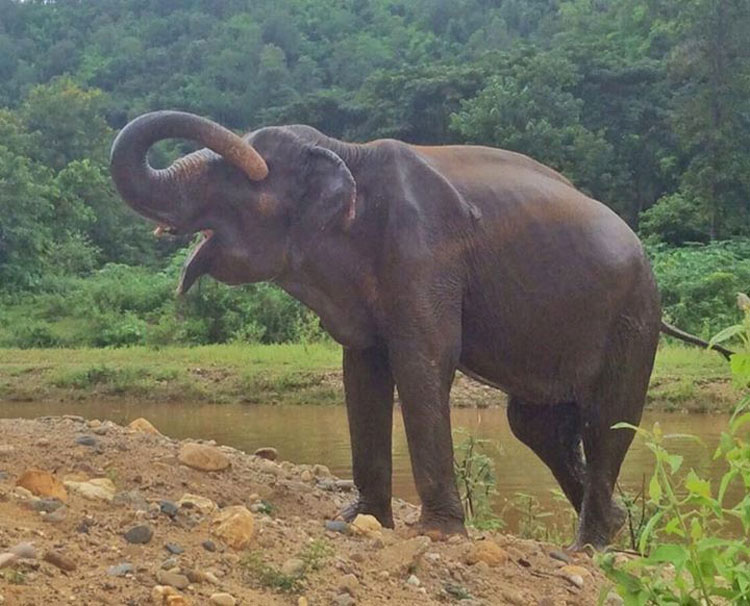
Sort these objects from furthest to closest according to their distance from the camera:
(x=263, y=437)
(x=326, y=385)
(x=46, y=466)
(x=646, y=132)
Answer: (x=646, y=132) < (x=326, y=385) < (x=263, y=437) < (x=46, y=466)

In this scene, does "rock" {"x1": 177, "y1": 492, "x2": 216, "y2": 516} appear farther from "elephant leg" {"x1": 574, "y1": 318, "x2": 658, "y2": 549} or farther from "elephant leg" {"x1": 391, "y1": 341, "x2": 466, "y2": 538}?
"elephant leg" {"x1": 574, "y1": 318, "x2": 658, "y2": 549}

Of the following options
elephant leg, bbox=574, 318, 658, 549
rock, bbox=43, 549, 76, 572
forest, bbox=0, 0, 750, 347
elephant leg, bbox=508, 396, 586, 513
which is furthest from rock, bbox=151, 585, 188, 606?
forest, bbox=0, 0, 750, 347

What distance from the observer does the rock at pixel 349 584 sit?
3490mm

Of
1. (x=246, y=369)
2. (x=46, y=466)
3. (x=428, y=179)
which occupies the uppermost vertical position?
(x=428, y=179)

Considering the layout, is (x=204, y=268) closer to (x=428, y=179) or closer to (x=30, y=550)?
(x=428, y=179)

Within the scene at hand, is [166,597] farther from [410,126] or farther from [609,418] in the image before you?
[410,126]

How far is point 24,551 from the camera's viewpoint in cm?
316

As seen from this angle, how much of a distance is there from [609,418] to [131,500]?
6.56ft

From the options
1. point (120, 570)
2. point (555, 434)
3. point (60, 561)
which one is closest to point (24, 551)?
point (60, 561)

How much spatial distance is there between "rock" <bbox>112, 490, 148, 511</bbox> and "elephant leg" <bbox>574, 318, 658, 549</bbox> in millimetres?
1868

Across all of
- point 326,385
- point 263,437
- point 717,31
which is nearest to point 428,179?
point 263,437

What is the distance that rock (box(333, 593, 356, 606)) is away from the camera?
11.1 ft

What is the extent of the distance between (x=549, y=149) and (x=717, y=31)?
194 inches

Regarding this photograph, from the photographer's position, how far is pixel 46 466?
452cm
